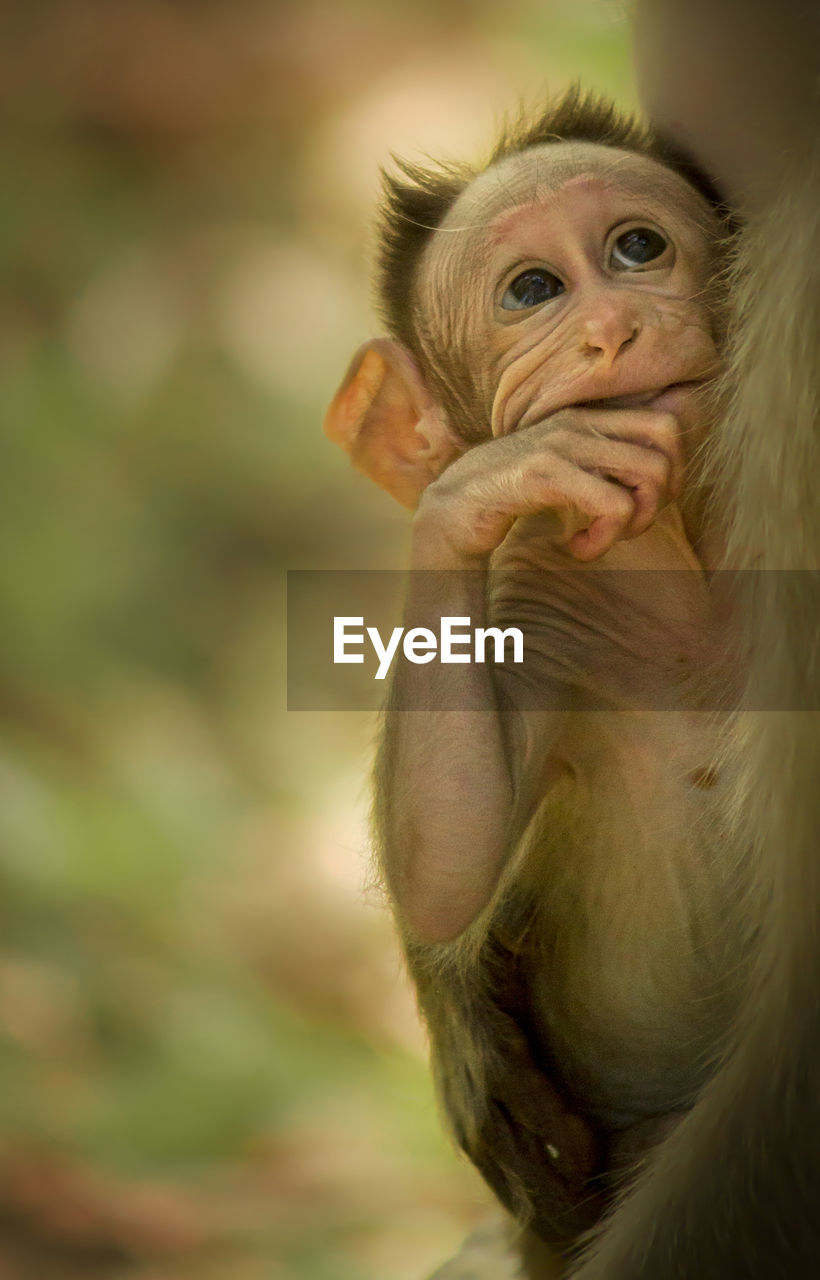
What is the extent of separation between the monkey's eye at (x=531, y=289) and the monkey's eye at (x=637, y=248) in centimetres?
4

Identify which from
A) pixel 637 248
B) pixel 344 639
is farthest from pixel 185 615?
pixel 637 248

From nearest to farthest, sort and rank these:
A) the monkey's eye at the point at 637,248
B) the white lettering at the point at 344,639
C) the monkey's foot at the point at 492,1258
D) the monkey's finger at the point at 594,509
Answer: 1. the monkey's finger at the point at 594,509
2. the monkey's eye at the point at 637,248
3. the monkey's foot at the point at 492,1258
4. the white lettering at the point at 344,639

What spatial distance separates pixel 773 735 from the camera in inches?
27.4

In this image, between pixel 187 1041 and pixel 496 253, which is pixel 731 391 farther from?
pixel 187 1041

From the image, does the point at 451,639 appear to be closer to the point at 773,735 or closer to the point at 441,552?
the point at 441,552

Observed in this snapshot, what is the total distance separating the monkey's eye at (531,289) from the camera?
93cm

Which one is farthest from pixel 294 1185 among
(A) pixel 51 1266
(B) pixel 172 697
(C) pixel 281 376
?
(C) pixel 281 376

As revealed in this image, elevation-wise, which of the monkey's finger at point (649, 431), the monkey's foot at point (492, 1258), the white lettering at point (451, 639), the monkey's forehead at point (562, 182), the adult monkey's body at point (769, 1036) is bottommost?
the monkey's foot at point (492, 1258)

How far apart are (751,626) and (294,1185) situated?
1066 mm

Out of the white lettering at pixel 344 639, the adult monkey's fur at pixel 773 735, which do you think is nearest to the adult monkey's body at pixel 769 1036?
the adult monkey's fur at pixel 773 735

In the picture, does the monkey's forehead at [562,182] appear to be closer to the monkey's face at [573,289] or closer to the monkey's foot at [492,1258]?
the monkey's face at [573,289]

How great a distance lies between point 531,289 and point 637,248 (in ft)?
0.23

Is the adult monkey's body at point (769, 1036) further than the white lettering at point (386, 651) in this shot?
No

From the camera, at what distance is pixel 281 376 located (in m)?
1.90
